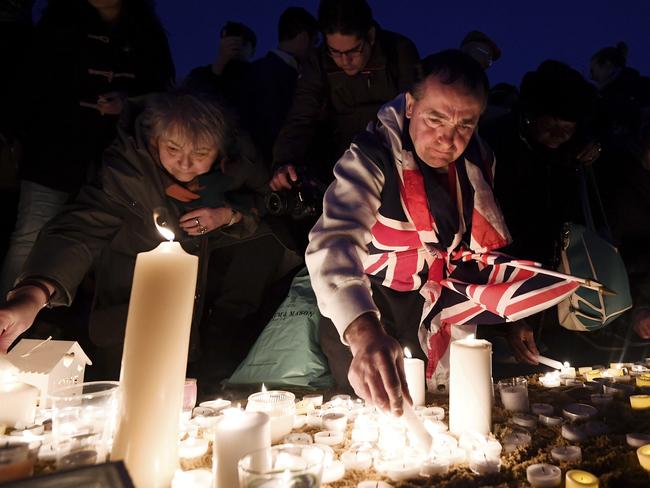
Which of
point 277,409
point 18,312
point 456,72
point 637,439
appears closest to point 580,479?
point 637,439

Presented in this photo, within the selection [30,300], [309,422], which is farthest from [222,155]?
[309,422]

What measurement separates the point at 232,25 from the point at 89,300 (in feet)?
7.16

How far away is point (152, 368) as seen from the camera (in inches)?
31.1

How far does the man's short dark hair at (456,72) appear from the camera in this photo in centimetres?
167

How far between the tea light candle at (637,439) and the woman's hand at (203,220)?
190 cm

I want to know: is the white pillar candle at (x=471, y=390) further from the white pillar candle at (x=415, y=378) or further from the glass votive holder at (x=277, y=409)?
the glass votive holder at (x=277, y=409)

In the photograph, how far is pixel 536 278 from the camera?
5.94 feet

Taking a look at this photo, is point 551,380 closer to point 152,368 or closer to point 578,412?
point 578,412

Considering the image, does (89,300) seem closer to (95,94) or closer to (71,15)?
(95,94)

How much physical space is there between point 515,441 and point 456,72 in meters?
1.22

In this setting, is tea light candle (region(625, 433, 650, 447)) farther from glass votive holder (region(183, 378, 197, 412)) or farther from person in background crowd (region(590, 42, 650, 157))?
person in background crowd (region(590, 42, 650, 157))

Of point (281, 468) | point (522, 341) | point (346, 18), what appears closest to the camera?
point (281, 468)

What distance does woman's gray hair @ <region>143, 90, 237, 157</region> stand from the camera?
214 centimetres

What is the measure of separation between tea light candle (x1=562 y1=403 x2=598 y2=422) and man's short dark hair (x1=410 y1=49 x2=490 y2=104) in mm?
1053
